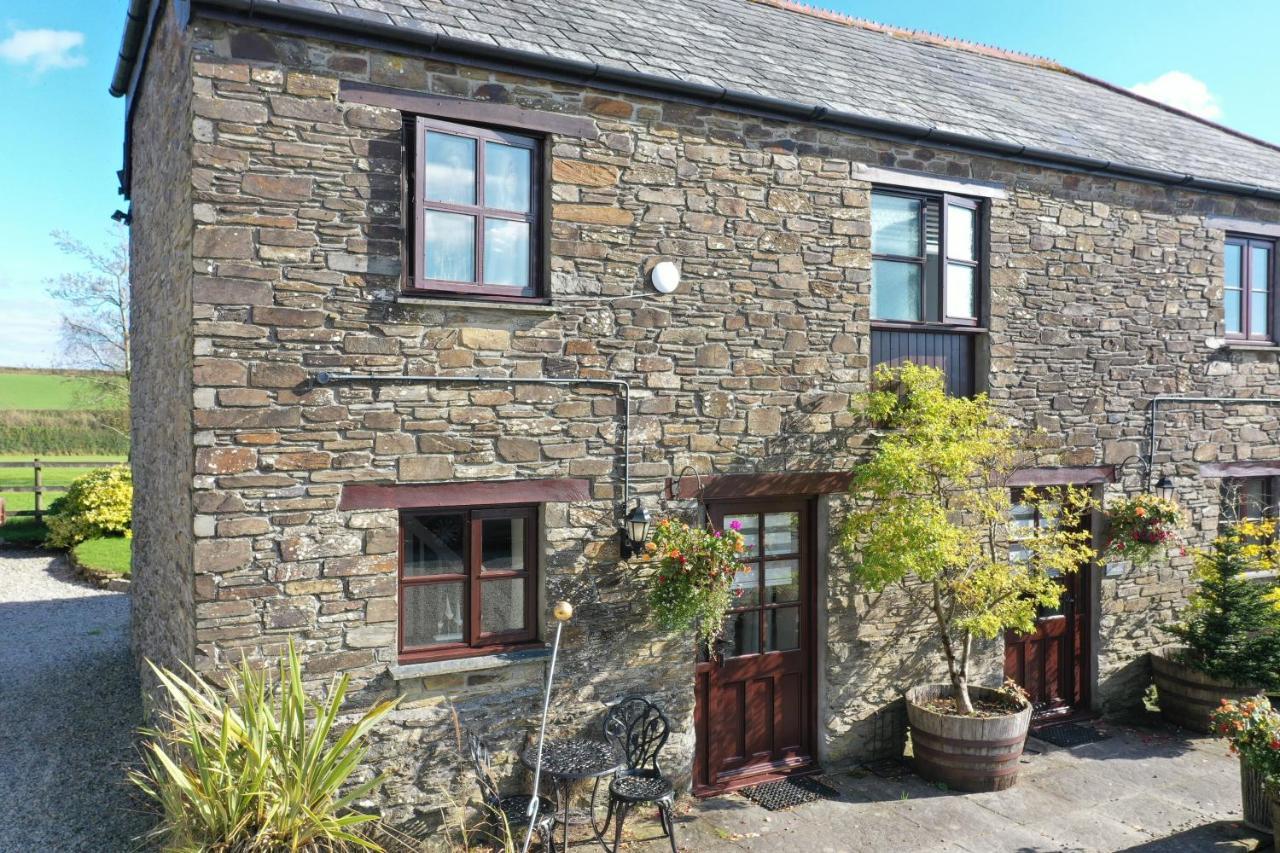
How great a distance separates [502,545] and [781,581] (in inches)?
101

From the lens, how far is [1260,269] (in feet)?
34.2

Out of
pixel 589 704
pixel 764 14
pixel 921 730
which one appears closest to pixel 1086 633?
pixel 921 730

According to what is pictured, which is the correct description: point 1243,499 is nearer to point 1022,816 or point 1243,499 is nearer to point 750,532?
point 1022,816

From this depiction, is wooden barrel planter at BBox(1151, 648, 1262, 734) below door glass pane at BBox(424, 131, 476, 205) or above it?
below

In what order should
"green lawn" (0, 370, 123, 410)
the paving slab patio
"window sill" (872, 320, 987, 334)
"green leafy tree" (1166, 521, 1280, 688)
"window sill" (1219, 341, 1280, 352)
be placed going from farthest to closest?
"green lawn" (0, 370, 123, 410) < "window sill" (1219, 341, 1280, 352) < "green leafy tree" (1166, 521, 1280, 688) < "window sill" (872, 320, 987, 334) < the paving slab patio

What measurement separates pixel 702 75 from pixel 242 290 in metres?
3.99

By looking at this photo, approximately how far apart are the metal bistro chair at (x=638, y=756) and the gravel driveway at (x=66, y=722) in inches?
130

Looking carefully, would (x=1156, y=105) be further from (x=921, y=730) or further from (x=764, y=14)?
(x=921, y=730)

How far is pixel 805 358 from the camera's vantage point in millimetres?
7574

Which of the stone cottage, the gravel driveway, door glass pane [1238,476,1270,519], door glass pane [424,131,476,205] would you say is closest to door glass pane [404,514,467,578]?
the stone cottage

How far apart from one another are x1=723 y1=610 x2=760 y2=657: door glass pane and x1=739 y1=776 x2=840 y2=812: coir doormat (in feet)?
3.63

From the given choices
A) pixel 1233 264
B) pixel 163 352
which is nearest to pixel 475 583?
pixel 163 352

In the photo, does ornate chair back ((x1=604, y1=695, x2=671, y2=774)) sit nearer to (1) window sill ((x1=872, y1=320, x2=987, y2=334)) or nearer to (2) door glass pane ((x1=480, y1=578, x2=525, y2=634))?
(2) door glass pane ((x1=480, y1=578, x2=525, y2=634))

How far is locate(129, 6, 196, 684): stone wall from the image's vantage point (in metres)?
5.98
